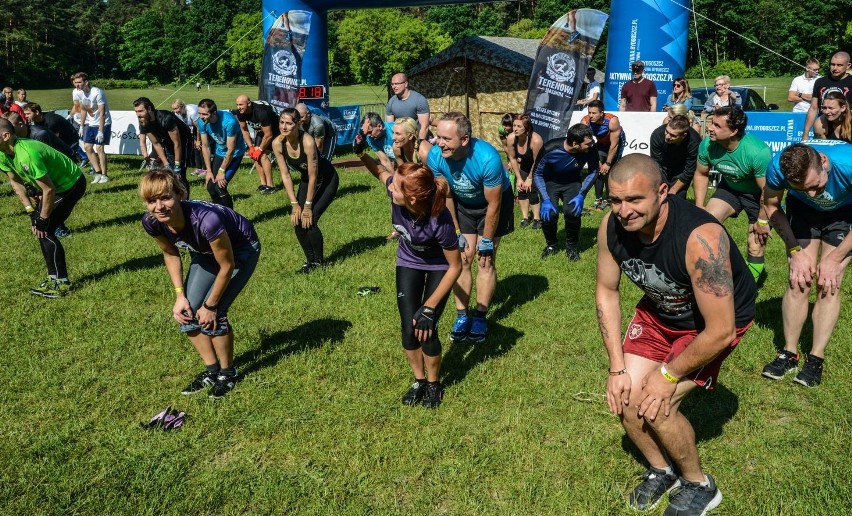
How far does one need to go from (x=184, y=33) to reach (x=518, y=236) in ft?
255

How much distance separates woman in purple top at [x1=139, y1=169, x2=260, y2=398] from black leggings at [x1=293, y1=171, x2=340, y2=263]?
295 centimetres

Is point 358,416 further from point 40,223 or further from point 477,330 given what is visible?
point 40,223

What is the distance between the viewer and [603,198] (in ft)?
39.1

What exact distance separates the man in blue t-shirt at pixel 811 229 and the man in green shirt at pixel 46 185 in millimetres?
7111

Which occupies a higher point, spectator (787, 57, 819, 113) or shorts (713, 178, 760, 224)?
spectator (787, 57, 819, 113)

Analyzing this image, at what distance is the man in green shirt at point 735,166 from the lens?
6117mm

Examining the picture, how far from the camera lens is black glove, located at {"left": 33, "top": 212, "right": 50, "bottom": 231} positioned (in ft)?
23.9

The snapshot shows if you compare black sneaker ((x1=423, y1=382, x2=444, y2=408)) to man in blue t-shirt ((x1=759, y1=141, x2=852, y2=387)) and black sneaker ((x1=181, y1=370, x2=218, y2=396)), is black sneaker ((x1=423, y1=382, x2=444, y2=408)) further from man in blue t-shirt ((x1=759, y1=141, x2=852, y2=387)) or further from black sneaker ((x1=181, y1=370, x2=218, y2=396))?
man in blue t-shirt ((x1=759, y1=141, x2=852, y2=387))

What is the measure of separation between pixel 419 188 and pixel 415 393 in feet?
5.32

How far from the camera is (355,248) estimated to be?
9227mm

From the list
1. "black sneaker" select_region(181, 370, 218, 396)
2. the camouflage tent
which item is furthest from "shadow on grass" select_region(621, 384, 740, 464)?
the camouflage tent

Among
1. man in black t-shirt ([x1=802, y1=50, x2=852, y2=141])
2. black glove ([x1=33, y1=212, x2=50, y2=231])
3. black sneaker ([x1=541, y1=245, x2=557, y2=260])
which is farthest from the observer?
man in black t-shirt ([x1=802, y1=50, x2=852, y2=141])

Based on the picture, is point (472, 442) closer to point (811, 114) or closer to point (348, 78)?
point (811, 114)

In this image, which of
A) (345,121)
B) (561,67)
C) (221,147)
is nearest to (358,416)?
(221,147)
